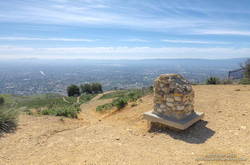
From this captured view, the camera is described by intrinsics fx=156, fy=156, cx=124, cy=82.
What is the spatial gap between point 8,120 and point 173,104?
5.53 metres

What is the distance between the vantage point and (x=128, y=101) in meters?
9.74

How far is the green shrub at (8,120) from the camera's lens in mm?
5001

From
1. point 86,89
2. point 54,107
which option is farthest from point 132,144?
point 86,89

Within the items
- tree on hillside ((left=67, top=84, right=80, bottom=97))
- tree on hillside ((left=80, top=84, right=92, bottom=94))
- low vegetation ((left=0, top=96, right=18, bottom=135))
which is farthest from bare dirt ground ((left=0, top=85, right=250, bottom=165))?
tree on hillside ((left=80, top=84, right=92, bottom=94))

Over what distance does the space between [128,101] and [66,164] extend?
6.73 m

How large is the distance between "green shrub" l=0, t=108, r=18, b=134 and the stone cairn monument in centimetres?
457

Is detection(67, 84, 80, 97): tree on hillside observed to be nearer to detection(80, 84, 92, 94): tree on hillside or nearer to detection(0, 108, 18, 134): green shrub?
detection(80, 84, 92, 94): tree on hillside

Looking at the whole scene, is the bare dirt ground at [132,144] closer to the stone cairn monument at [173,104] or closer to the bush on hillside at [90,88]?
the stone cairn monument at [173,104]

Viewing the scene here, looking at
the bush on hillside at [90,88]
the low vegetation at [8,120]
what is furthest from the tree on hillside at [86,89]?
the low vegetation at [8,120]

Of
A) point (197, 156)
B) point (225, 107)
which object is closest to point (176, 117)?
point (197, 156)

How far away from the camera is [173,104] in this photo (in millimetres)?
4863

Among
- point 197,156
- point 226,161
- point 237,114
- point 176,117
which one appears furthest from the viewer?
point 237,114

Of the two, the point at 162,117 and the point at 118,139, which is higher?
the point at 162,117

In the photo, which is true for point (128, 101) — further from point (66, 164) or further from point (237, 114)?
point (66, 164)
